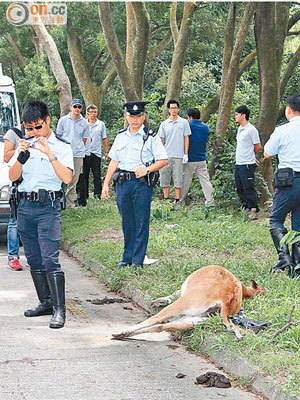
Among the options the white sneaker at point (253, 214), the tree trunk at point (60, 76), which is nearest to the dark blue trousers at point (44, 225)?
the white sneaker at point (253, 214)

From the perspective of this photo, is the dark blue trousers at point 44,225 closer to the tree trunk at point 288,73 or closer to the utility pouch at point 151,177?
the utility pouch at point 151,177

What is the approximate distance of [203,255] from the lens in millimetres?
9430

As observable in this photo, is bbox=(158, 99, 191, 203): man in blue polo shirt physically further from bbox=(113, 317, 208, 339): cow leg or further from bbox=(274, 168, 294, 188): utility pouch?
bbox=(113, 317, 208, 339): cow leg

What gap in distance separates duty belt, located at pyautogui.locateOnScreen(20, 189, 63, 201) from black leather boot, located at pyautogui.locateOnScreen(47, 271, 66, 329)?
691 millimetres

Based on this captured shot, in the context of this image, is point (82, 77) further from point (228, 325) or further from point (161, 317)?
point (228, 325)

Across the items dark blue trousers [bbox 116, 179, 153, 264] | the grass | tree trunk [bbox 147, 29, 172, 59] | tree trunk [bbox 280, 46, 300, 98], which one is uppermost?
tree trunk [bbox 147, 29, 172, 59]

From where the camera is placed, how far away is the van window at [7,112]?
41.3 ft

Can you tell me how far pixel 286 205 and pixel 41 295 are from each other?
117 inches

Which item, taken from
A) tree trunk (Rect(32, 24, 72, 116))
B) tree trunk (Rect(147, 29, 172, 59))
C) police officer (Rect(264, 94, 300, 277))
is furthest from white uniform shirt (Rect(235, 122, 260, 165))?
tree trunk (Rect(147, 29, 172, 59))

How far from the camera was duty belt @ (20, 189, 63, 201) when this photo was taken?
639 cm

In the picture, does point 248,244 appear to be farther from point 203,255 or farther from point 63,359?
point 63,359

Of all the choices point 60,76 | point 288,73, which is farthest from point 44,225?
point 288,73

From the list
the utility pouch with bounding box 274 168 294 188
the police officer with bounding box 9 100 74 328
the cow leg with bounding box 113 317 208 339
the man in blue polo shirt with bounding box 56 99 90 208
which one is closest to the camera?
the cow leg with bounding box 113 317 208 339

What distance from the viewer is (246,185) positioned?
1349cm
